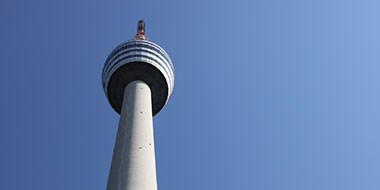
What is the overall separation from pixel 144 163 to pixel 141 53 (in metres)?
21.3

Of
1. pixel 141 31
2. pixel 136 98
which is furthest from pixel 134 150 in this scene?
pixel 141 31

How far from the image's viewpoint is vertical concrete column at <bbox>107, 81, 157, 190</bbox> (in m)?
40.5

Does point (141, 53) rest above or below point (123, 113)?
above

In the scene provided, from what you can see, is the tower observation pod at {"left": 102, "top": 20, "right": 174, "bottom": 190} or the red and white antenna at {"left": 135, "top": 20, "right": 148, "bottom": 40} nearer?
the tower observation pod at {"left": 102, "top": 20, "right": 174, "bottom": 190}

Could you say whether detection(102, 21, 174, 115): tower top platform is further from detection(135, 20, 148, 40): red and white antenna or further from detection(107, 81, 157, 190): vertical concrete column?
detection(107, 81, 157, 190): vertical concrete column

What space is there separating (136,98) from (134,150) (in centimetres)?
1051

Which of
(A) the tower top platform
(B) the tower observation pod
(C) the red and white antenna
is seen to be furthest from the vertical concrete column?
(C) the red and white antenna

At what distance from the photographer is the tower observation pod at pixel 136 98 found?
4156cm

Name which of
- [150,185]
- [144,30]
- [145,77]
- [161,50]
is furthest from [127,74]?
[150,185]

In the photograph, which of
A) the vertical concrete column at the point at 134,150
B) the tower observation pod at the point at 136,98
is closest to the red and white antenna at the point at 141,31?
the tower observation pod at the point at 136,98

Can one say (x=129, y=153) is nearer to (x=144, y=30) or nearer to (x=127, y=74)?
(x=127, y=74)

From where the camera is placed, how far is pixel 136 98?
53062 mm

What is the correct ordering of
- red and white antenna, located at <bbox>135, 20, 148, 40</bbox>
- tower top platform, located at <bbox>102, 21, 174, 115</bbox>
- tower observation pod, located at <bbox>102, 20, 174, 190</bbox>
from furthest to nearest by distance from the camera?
red and white antenna, located at <bbox>135, 20, 148, 40</bbox> < tower top platform, located at <bbox>102, 21, 174, 115</bbox> < tower observation pod, located at <bbox>102, 20, 174, 190</bbox>

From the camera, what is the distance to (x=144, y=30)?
7019 centimetres
